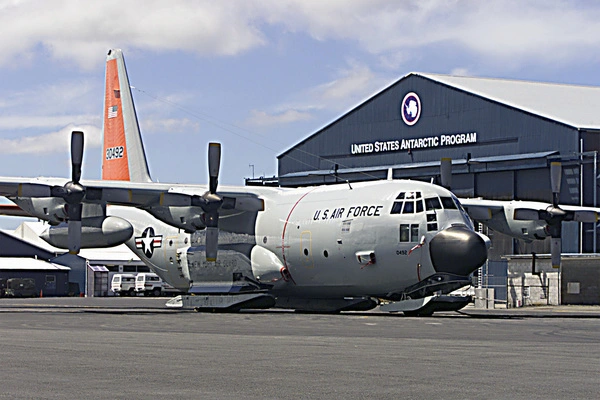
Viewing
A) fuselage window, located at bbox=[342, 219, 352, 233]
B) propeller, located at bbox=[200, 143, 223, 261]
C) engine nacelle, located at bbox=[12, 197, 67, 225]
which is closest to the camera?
fuselage window, located at bbox=[342, 219, 352, 233]

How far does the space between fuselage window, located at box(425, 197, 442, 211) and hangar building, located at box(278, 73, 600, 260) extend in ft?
94.4

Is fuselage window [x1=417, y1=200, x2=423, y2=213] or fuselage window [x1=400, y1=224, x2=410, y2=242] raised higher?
fuselage window [x1=417, y1=200, x2=423, y2=213]

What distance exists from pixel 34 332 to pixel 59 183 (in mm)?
14298

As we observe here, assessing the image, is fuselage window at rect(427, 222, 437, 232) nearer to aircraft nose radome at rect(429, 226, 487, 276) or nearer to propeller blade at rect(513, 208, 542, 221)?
aircraft nose radome at rect(429, 226, 487, 276)

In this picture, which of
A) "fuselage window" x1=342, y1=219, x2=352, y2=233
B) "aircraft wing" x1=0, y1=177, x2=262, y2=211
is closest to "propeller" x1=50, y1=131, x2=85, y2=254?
"aircraft wing" x1=0, y1=177, x2=262, y2=211

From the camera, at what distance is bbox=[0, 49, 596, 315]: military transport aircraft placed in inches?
1252

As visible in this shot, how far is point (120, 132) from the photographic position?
149ft

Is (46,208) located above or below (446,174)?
below

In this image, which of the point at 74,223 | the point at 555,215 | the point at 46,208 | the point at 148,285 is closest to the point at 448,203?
the point at 555,215

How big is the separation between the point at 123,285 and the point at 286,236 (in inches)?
1974

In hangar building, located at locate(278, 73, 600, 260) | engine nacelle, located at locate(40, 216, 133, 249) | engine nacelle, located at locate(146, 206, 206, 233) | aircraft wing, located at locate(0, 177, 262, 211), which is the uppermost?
hangar building, located at locate(278, 73, 600, 260)

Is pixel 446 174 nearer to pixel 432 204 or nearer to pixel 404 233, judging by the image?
pixel 432 204

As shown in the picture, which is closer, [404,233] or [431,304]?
[431,304]

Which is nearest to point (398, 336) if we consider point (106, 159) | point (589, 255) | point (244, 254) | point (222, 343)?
point (222, 343)
